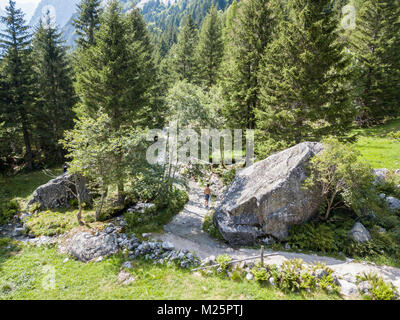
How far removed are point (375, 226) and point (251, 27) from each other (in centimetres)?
1737

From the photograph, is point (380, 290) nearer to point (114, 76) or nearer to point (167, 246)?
point (167, 246)

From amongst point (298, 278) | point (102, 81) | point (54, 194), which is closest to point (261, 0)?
point (102, 81)

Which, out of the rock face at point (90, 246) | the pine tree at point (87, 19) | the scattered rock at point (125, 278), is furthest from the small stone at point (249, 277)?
the pine tree at point (87, 19)

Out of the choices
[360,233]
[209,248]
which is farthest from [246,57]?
[209,248]

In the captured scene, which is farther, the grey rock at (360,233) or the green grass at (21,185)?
the green grass at (21,185)

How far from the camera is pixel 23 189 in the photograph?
19.5 m

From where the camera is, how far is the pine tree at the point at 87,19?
2192cm

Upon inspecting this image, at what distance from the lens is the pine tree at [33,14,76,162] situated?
24141 mm

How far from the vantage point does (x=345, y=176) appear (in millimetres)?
9625

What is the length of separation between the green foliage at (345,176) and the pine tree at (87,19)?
24391 millimetres

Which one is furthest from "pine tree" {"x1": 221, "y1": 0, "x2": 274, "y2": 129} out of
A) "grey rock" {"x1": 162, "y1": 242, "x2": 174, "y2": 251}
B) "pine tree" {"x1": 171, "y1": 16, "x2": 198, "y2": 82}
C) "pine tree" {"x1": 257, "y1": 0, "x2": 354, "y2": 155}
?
"pine tree" {"x1": 171, "y1": 16, "x2": 198, "y2": 82}

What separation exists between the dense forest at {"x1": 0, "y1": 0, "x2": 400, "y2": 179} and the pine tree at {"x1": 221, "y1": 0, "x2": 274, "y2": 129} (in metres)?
0.09

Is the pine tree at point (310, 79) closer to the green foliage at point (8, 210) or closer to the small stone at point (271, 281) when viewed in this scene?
the small stone at point (271, 281)

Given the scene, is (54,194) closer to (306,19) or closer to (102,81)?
(102,81)
